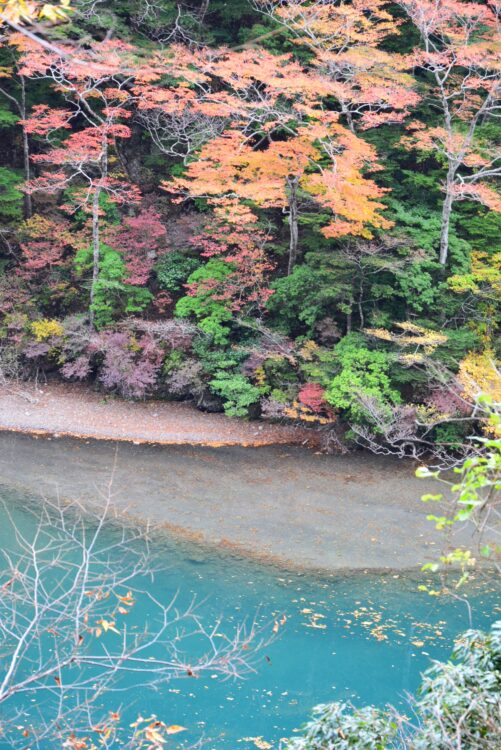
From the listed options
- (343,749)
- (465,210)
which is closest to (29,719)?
(343,749)

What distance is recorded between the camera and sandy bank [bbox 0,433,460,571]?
30.9 feet

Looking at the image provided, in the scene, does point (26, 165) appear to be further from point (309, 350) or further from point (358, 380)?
point (358, 380)

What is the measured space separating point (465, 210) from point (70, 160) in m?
7.82

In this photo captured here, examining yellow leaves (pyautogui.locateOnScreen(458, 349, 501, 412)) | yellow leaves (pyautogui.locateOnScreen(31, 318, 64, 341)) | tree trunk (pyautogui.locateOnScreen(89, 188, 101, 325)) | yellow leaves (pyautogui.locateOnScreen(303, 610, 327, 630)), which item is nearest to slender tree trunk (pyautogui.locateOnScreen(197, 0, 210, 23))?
tree trunk (pyautogui.locateOnScreen(89, 188, 101, 325))

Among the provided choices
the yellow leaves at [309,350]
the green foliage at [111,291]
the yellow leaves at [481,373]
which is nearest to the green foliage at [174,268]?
the green foliage at [111,291]

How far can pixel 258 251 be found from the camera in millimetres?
13344

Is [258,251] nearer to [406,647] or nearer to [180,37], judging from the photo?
[180,37]

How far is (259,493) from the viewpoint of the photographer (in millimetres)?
10828

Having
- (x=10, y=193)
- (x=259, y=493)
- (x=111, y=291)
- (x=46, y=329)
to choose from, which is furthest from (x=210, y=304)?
(x=10, y=193)

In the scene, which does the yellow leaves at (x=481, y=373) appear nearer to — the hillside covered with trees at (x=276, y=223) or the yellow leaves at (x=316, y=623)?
the hillside covered with trees at (x=276, y=223)

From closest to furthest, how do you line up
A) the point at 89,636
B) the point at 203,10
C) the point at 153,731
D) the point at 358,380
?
the point at 153,731, the point at 89,636, the point at 358,380, the point at 203,10

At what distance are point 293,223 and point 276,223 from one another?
1.59 meters

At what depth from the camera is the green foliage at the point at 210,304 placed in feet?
44.3

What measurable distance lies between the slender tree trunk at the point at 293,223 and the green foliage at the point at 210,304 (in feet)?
4.12
